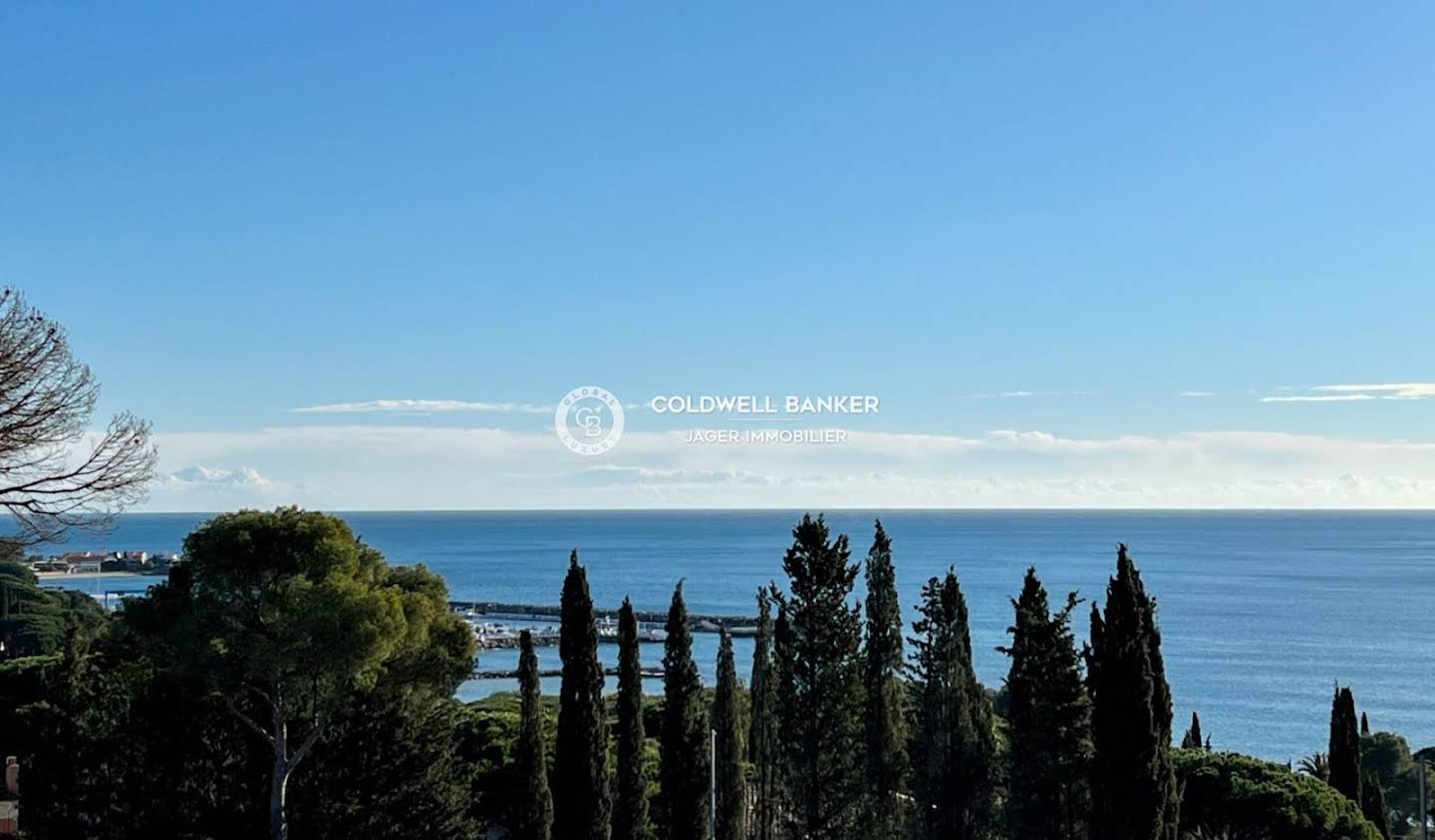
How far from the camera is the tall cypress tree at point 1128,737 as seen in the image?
19344mm

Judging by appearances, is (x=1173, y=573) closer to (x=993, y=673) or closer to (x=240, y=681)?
(x=993, y=673)

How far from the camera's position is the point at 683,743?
24.2 metres

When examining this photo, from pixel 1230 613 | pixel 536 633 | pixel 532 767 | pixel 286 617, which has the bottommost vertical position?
pixel 536 633

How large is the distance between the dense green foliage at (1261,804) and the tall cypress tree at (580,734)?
1242cm

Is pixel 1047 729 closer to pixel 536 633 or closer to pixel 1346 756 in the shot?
pixel 1346 756

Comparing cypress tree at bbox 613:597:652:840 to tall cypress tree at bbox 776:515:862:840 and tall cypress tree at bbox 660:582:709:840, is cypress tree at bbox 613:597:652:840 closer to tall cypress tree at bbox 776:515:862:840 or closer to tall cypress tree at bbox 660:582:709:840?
tall cypress tree at bbox 660:582:709:840

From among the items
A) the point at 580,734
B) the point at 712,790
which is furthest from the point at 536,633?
the point at 580,734

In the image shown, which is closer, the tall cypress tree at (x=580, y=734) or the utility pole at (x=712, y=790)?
the tall cypress tree at (x=580, y=734)

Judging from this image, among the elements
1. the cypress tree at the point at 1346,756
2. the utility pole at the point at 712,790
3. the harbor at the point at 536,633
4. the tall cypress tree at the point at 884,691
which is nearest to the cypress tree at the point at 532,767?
the utility pole at the point at 712,790

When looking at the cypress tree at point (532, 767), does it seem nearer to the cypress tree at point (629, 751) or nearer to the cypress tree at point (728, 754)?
the cypress tree at point (629, 751)

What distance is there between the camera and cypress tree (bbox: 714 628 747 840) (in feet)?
84.2

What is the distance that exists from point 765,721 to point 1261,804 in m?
10.9

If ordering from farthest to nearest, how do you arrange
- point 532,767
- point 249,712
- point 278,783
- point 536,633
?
point 536,633, point 532,767, point 249,712, point 278,783

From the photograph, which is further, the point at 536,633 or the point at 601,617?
the point at 601,617
